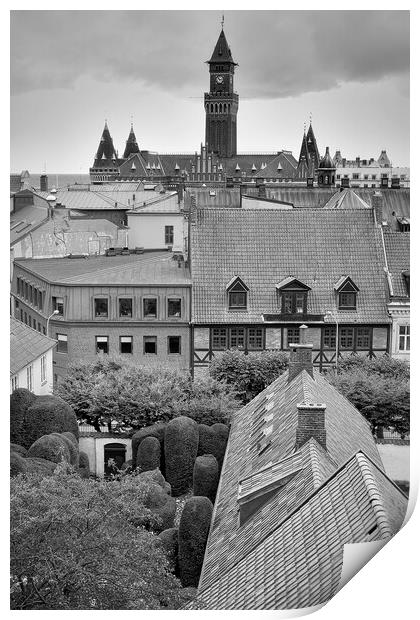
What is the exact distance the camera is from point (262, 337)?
128ft

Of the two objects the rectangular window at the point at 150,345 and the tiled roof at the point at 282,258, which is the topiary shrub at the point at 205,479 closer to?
the tiled roof at the point at 282,258

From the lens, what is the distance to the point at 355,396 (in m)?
31.3

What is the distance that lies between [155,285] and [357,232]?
27.6 ft

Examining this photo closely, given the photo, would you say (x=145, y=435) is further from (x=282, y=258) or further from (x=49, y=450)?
(x=282, y=258)

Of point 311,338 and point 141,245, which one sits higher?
point 141,245

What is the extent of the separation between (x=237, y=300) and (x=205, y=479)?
48.1ft

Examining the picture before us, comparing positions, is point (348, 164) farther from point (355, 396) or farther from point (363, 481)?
point (363, 481)

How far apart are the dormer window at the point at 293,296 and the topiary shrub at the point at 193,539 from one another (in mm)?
18494

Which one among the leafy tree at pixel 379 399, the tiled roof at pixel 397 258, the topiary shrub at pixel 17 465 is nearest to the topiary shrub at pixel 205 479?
the topiary shrub at pixel 17 465

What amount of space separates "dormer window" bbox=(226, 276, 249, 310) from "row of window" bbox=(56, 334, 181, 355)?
243 cm

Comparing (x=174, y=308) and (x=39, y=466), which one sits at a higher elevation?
(x=174, y=308)

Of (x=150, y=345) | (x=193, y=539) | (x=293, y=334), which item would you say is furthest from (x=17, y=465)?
(x=293, y=334)


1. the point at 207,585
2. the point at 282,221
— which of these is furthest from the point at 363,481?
the point at 282,221

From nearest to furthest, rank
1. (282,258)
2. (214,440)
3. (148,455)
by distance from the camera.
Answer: (148,455) → (214,440) → (282,258)
